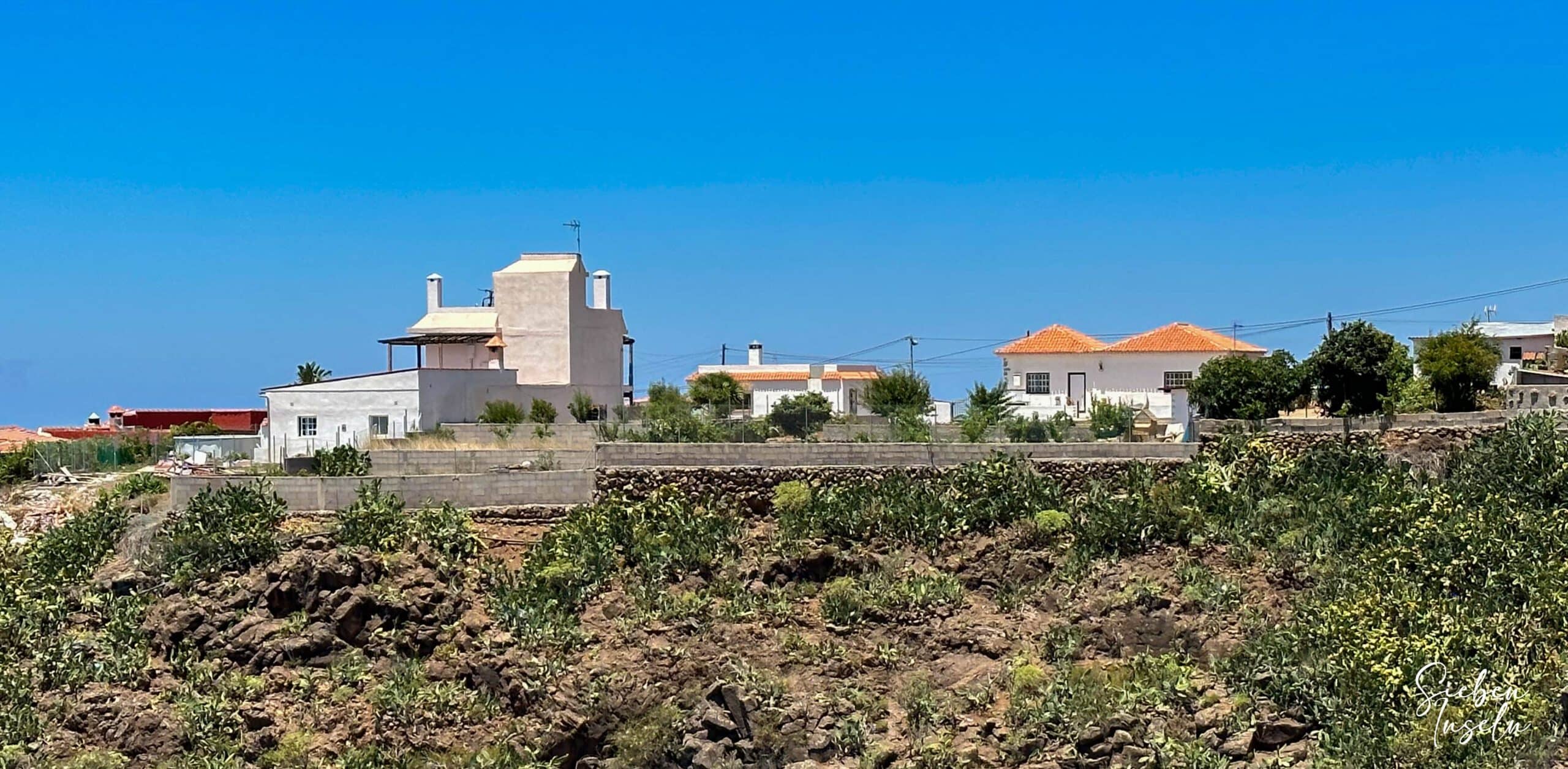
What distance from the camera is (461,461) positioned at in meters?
27.8

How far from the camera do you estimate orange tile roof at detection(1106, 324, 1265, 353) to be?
43719 millimetres

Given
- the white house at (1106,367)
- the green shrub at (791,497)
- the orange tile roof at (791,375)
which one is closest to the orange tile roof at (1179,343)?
the white house at (1106,367)

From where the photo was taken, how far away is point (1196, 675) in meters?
19.9

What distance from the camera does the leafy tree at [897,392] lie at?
41.8 meters

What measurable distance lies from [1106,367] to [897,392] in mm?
6430

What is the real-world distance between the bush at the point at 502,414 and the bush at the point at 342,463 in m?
8.76

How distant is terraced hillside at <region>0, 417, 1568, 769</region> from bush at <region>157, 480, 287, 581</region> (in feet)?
0.15

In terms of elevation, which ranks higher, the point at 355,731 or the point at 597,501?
the point at 597,501

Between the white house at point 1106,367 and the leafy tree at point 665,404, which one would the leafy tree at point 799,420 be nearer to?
the leafy tree at point 665,404

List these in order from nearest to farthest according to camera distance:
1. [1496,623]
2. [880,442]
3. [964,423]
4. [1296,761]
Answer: [1296,761], [1496,623], [880,442], [964,423]

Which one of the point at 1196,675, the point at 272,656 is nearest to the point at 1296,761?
the point at 1196,675

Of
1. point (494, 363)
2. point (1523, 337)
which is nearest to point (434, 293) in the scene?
point (494, 363)

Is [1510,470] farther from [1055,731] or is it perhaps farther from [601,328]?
[601,328]

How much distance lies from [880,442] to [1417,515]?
9023 millimetres
